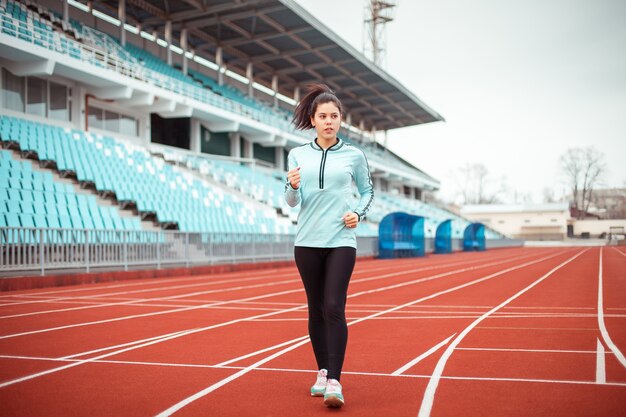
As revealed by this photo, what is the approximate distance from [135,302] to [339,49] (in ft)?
114

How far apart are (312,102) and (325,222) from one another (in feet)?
2.90

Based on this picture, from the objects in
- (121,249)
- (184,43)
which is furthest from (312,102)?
(184,43)

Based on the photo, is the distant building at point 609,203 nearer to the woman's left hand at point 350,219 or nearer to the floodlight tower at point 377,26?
the floodlight tower at point 377,26

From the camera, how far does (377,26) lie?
61562mm

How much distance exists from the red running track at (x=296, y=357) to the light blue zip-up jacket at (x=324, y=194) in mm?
1090

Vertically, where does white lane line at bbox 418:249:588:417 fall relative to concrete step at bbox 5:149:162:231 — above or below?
below

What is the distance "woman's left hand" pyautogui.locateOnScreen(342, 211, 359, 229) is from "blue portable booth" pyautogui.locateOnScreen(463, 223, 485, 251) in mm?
47926

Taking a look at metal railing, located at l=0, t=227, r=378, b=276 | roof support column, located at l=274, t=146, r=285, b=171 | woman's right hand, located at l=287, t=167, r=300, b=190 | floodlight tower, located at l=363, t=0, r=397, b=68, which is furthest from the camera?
floodlight tower, located at l=363, t=0, r=397, b=68

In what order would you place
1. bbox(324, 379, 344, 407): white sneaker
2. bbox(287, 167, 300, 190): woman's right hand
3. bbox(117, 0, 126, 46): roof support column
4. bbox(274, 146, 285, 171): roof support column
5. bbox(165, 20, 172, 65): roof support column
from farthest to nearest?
bbox(274, 146, 285, 171): roof support column, bbox(165, 20, 172, 65): roof support column, bbox(117, 0, 126, 46): roof support column, bbox(287, 167, 300, 190): woman's right hand, bbox(324, 379, 344, 407): white sneaker

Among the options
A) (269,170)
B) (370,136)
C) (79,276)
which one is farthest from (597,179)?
(79,276)

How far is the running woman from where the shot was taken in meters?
3.96

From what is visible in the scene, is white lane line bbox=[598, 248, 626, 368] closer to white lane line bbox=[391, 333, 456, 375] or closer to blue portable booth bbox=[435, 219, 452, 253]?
white lane line bbox=[391, 333, 456, 375]

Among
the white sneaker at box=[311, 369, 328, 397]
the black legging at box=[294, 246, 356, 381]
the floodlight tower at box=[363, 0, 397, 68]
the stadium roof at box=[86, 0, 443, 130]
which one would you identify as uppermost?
the floodlight tower at box=[363, 0, 397, 68]

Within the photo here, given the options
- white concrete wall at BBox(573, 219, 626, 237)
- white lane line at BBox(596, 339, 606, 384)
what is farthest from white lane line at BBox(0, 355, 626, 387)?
white concrete wall at BBox(573, 219, 626, 237)
